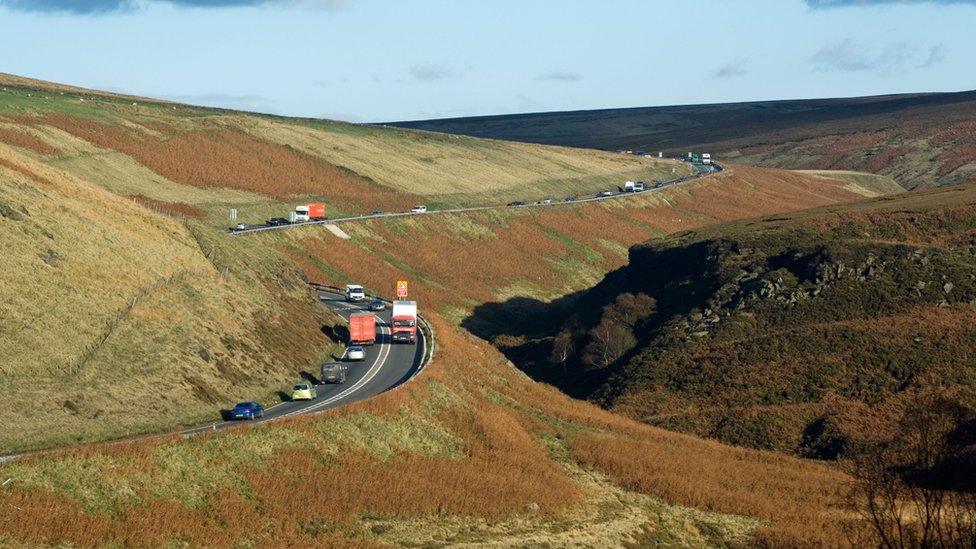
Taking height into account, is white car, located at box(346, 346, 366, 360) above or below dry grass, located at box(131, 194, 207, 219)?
below

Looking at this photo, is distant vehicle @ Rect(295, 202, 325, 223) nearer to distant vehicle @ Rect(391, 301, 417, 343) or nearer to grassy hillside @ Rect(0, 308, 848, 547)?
distant vehicle @ Rect(391, 301, 417, 343)

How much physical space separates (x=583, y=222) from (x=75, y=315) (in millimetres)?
113702

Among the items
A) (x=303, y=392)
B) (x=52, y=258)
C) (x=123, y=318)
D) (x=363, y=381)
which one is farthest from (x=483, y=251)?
(x=303, y=392)

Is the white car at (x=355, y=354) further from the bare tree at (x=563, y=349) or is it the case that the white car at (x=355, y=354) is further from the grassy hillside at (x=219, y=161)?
the grassy hillside at (x=219, y=161)

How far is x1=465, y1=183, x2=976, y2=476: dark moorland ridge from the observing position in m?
77.1

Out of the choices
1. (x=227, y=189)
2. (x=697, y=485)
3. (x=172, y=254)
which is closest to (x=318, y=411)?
(x=697, y=485)

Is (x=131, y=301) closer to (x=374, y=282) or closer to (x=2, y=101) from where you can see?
(x=374, y=282)

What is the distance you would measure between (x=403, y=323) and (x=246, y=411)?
26.6m

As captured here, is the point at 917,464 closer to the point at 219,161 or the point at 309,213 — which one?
the point at 309,213

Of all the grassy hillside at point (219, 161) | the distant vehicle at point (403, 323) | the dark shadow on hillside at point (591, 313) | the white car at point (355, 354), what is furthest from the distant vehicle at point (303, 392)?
the grassy hillside at point (219, 161)

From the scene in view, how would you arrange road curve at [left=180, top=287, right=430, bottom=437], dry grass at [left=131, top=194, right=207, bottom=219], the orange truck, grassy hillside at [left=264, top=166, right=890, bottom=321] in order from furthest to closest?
1. dry grass at [left=131, top=194, right=207, bottom=219]
2. grassy hillside at [left=264, top=166, right=890, bottom=321]
3. the orange truck
4. road curve at [left=180, top=287, right=430, bottom=437]

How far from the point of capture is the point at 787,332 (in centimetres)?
8838

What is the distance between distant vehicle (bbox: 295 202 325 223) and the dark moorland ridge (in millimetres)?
25546

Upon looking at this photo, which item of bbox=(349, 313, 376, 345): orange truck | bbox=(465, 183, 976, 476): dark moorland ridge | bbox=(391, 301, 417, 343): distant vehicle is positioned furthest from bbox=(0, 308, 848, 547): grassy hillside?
bbox=(349, 313, 376, 345): orange truck
